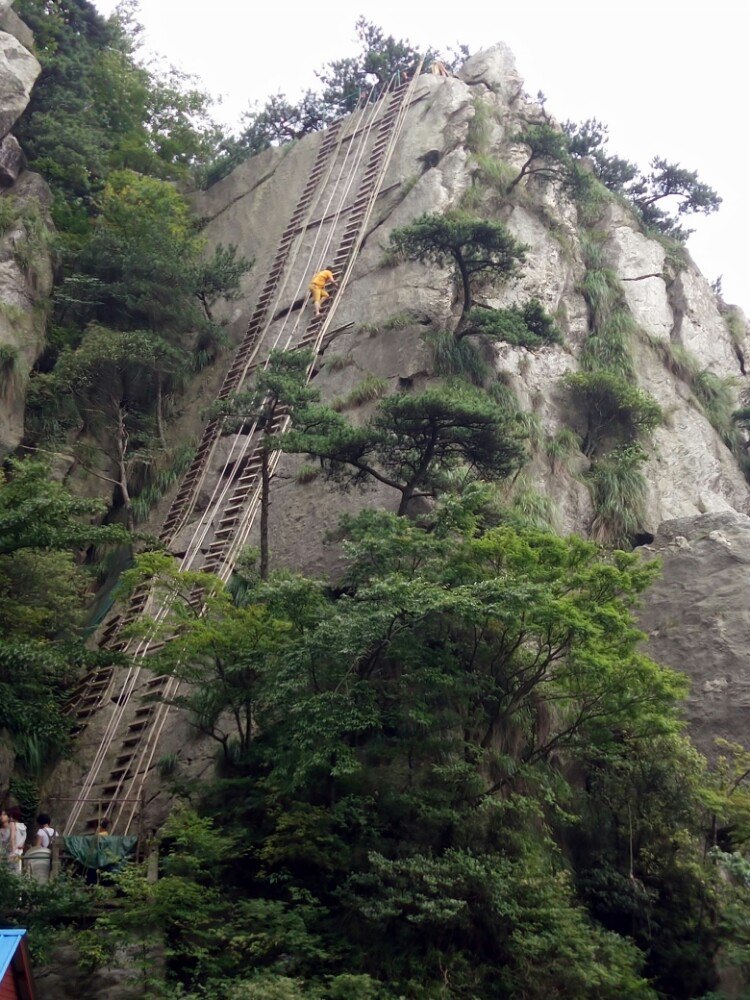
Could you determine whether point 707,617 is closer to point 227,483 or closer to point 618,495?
point 618,495

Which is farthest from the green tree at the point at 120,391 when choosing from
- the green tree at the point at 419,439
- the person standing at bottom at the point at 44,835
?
the person standing at bottom at the point at 44,835

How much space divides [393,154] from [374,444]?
13038mm

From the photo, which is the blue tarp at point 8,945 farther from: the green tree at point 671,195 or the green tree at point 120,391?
the green tree at point 671,195

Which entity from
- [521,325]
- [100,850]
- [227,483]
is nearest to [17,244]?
[227,483]

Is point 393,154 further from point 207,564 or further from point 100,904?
point 100,904

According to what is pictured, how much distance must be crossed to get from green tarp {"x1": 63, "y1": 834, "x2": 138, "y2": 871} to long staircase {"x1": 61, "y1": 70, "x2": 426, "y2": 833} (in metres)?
1.20

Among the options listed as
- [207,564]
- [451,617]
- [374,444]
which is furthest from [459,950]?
[207,564]

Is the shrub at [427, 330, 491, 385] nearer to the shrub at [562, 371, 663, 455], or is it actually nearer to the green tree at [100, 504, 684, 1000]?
the shrub at [562, 371, 663, 455]

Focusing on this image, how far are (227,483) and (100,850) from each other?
27.5 feet

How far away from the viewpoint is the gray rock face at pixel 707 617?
15.7 metres

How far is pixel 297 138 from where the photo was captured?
3100 centimetres

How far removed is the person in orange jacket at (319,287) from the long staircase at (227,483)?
23cm

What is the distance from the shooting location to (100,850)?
1278cm

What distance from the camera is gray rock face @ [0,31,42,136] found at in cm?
2475
